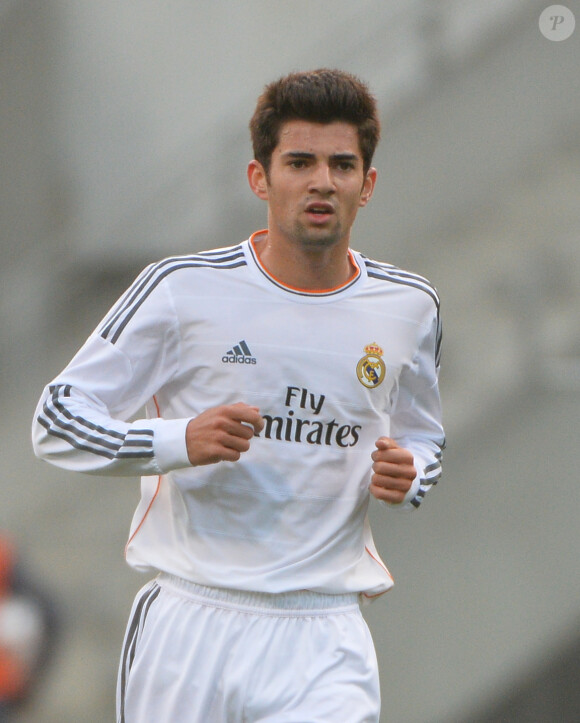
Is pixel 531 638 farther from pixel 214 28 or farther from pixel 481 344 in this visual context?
pixel 214 28

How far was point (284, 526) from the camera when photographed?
8.28ft

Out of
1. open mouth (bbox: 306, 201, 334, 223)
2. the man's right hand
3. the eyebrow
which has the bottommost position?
the man's right hand

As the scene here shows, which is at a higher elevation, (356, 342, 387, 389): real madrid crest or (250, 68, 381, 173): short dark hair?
(250, 68, 381, 173): short dark hair

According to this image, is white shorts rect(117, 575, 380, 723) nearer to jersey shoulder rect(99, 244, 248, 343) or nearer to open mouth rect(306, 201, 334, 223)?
jersey shoulder rect(99, 244, 248, 343)

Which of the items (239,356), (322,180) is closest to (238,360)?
(239,356)

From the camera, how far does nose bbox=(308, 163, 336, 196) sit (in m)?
2.50

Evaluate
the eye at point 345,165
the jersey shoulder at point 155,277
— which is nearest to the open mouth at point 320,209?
the eye at point 345,165

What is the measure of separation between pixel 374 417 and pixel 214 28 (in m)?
1.93

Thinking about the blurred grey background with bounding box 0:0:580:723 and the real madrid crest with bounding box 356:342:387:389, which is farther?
the blurred grey background with bounding box 0:0:580:723

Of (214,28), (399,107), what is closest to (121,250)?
(214,28)

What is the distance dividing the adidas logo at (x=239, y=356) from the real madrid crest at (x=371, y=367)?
0.77 feet

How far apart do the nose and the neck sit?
→ 0.43 ft

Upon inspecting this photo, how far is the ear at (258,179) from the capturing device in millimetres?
2662

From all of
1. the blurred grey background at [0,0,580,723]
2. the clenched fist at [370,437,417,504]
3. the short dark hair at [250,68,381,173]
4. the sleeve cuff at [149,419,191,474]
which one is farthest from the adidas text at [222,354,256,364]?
the blurred grey background at [0,0,580,723]
